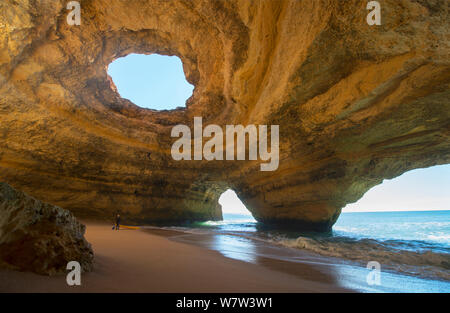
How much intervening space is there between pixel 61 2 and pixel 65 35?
101cm

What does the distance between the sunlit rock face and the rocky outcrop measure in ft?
15.5

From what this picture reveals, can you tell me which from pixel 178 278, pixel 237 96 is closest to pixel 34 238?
pixel 178 278

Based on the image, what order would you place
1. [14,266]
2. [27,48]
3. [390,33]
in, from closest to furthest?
[14,266] → [390,33] → [27,48]

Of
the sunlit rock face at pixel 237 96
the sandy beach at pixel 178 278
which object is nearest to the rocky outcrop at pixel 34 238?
the sandy beach at pixel 178 278

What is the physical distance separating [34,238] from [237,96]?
5.62 meters

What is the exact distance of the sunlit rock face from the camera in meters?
3.71

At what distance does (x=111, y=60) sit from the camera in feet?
22.7

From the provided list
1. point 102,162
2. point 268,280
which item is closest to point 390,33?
point 268,280

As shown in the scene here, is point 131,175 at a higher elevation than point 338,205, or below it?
higher

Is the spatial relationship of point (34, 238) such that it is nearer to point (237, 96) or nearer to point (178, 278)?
point (178, 278)

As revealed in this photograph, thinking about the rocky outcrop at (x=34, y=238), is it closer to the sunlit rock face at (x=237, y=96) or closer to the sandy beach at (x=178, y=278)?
the sandy beach at (x=178, y=278)

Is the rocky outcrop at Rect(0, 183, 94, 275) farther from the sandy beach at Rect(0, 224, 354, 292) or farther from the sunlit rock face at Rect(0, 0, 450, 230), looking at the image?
the sunlit rock face at Rect(0, 0, 450, 230)

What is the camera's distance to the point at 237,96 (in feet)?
19.9
